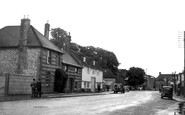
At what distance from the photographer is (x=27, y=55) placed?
36.2 m

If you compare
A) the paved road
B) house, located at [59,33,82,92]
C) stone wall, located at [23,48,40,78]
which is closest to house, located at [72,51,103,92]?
house, located at [59,33,82,92]

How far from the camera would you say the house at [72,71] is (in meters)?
45.9

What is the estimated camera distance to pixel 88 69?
58.5 metres

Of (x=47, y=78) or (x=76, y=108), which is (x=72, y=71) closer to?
(x=47, y=78)

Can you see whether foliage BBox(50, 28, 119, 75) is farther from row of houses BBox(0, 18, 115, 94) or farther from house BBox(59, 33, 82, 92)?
row of houses BBox(0, 18, 115, 94)

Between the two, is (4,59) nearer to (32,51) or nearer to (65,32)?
(32,51)

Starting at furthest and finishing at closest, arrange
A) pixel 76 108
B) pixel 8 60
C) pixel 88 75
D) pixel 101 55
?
pixel 101 55, pixel 88 75, pixel 8 60, pixel 76 108

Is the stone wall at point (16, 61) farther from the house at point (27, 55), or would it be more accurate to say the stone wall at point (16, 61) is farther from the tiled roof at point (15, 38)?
the tiled roof at point (15, 38)

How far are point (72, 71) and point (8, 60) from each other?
14209 mm

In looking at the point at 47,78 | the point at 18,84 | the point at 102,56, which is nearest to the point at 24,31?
the point at 47,78

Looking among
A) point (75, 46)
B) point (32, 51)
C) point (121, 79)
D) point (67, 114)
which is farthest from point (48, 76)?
point (121, 79)

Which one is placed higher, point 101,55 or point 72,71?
point 101,55

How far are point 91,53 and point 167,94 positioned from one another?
5272 cm

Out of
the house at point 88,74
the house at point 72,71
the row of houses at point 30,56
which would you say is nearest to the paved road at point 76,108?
the row of houses at point 30,56
